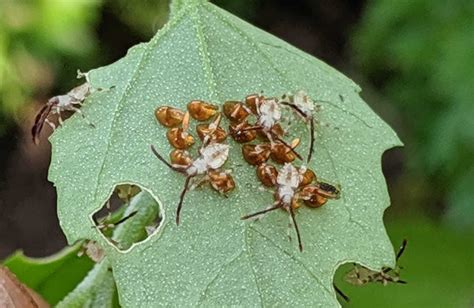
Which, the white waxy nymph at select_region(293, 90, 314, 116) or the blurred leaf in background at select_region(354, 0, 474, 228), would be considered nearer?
the white waxy nymph at select_region(293, 90, 314, 116)

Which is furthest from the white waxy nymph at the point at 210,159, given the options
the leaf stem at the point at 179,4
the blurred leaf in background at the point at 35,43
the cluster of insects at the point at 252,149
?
the blurred leaf in background at the point at 35,43

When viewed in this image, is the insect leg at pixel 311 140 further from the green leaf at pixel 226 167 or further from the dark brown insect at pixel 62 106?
the dark brown insect at pixel 62 106

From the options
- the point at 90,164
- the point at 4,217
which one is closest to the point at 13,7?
the point at 4,217

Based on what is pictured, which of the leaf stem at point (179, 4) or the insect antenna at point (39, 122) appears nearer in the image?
the insect antenna at point (39, 122)

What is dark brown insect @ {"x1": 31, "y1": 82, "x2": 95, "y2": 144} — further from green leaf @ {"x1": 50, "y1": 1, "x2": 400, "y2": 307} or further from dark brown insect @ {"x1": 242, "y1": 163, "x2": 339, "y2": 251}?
dark brown insect @ {"x1": 242, "y1": 163, "x2": 339, "y2": 251}

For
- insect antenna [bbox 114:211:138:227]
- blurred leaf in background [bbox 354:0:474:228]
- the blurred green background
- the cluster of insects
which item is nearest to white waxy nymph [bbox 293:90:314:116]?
the cluster of insects

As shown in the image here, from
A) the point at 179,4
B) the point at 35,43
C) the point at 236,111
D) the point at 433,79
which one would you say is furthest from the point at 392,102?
the point at 236,111

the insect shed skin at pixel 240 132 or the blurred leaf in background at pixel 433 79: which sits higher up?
the insect shed skin at pixel 240 132

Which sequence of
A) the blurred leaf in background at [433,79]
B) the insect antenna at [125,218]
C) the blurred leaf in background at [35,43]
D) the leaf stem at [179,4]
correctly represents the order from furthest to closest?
the blurred leaf in background at [35,43], the blurred leaf in background at [433,79], the leaf stem at [179,4], the insect antenna at [125,218]

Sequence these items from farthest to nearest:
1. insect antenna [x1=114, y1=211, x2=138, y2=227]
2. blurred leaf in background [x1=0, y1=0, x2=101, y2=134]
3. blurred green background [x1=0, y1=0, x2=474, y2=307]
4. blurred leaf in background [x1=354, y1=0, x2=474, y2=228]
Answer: blurred leaf in background [x1=0, y1=0, x2=101, y2=134], blurred green background [x1=0, y1=0, x2=474, y2=307], blurred leaf in background [x1=354, y1=0, x2=474, y2=228], insect antenna [x1=114, y1=211, x2=138, y2=227]

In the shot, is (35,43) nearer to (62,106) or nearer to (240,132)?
(62,106)
